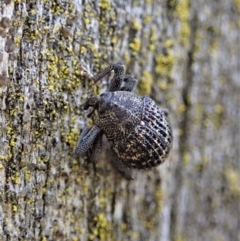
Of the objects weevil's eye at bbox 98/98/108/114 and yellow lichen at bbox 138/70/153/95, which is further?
yellow lichen at bbox 138/70/153/95

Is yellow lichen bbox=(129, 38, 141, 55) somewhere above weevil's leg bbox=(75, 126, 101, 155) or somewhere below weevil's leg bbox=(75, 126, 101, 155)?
above

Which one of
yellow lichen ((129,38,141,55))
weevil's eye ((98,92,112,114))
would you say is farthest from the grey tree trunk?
weevil's eye ((98,92,112,114))

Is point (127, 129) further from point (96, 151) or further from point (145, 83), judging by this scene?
point (145, 83)

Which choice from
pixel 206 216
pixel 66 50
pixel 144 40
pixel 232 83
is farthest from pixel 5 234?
pixel 232 83

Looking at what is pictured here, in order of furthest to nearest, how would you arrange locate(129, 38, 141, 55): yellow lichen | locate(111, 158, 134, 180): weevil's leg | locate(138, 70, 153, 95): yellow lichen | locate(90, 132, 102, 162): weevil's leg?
1. locate(138, 70, 153, 95): yellow lichen
2. locate(129, 38, 141, 55): yellow lichen
3. locate(111, 158, 134, 180): weevil's leg
4. locate(90, 132, 102, 162): weevil's leg

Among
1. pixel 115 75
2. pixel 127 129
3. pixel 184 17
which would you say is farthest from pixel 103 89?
pixel 184 17

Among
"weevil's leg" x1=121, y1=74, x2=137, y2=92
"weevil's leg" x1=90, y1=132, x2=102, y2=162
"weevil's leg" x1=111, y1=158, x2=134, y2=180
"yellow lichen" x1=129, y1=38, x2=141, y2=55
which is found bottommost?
"weevil's leg" x1=111, y1=158, x2=134, y2=180

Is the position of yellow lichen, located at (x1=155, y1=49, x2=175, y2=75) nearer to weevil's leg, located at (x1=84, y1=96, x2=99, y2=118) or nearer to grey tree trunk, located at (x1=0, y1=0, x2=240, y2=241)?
grey tree trunk, located at (x1=0, y1=0, x2=240, y2=241)
